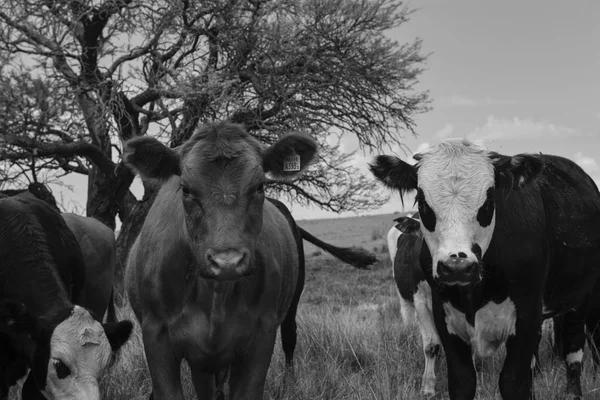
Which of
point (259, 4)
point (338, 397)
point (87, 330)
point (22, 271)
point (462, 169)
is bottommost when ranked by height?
point (338, 397)

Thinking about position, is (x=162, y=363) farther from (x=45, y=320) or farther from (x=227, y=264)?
(x=227, y=264)

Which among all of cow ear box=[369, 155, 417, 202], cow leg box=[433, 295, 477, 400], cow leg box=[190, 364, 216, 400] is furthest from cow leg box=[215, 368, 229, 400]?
cow ear box=[369, 155, 417, 202]

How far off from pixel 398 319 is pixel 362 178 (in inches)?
359

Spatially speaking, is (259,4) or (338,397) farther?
(259,4)

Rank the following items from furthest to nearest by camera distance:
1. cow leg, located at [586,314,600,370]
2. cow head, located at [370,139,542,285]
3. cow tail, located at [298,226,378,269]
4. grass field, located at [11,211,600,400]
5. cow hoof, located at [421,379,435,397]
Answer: cow tail, located at [298,226,378,269], cow leg, located at [586,314,600,370], cow hoof, located at [421,379,435,397], grass field, located at [11,211,600,400], cow head, located at [370,139,542,285]

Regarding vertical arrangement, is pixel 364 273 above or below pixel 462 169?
below

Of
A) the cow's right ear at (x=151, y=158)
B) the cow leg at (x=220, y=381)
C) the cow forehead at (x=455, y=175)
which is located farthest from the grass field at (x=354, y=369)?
the cow's right ear at (x=151, y=158)

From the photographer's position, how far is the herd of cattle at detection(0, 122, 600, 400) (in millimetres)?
3676

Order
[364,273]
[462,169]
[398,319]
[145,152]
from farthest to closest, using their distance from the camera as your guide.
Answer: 1. [364,273]
2. [398,319]
3. [462,169]
4. [145,152]

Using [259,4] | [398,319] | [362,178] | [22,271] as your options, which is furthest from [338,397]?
[362,178]

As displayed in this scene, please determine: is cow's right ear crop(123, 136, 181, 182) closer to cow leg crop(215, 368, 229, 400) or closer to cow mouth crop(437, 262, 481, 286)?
cow mouth crop(437, 262, 481, 286)

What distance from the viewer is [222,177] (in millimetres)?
3596

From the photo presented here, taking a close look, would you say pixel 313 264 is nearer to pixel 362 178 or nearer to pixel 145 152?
pixel 362 178

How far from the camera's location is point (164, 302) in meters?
4.02
